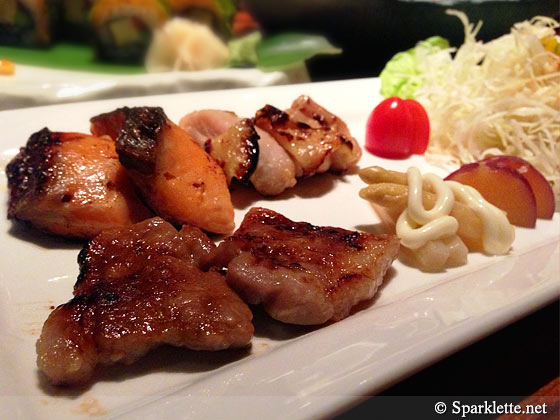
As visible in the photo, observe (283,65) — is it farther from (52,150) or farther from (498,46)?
(52,150)

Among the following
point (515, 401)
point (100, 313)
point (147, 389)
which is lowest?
point (515, 401)

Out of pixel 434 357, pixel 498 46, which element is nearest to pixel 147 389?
pixel 434 357

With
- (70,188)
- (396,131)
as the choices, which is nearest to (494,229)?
(396,131)

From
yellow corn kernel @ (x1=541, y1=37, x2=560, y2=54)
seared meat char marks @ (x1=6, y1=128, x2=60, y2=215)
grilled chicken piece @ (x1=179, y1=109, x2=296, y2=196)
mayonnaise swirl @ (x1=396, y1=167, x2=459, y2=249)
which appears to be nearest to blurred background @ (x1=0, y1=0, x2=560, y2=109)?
yellow corn kernel @ (x1=541, y1=37, x2=560, y2=54)

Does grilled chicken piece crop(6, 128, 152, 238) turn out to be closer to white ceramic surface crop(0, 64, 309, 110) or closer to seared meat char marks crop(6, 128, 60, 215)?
seared meat char marks crop(6, 128, 60, 215)

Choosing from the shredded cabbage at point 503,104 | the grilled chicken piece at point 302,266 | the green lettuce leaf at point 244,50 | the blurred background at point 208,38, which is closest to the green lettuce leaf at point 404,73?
the shredded cabbage at point 503,104
